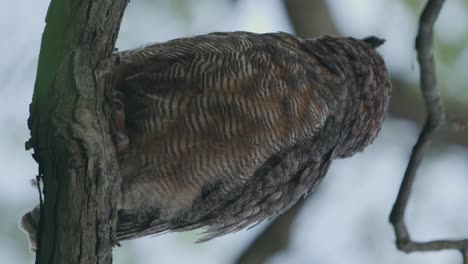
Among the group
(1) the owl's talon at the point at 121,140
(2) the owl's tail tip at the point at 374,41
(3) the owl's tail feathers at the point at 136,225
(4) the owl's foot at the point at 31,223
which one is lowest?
(3) the owl's tail feathers at the point at 136,225

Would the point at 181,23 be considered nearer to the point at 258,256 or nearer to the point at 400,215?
the point at 258,256

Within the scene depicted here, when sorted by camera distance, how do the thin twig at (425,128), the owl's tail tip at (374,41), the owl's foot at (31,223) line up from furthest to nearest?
the owl's tail tip at (374,41)
the owl's foot at (31,223)
the thin twig at (425,128)

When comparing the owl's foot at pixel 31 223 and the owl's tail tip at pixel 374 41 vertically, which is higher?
the owl's tail tip at pixel 374 41

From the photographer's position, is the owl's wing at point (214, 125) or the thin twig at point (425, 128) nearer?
the thin twig at point (425, 128)

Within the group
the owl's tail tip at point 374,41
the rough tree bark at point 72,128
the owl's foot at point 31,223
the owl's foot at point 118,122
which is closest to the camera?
the rough tree bark at point 72,128

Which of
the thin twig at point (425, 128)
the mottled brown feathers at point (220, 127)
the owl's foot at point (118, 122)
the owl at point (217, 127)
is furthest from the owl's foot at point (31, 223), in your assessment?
the thin twig at point (425, 128)

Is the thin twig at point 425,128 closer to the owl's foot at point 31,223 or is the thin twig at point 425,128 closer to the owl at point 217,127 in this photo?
the owl at point 217,127

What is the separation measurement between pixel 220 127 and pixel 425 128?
957 mm

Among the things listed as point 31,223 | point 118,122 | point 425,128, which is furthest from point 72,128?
point 425,128

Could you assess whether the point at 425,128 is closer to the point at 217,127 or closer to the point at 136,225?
the point at 217,127

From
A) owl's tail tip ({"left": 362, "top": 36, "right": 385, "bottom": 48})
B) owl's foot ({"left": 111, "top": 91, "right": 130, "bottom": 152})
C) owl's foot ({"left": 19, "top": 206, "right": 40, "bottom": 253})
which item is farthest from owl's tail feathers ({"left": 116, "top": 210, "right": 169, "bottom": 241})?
owl's tail tip ({"left": 362, "top": 36, "right": 385, "bottom": 48})

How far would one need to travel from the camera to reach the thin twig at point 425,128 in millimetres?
3113

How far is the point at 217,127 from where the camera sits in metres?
3.75

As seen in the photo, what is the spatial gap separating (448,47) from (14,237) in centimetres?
346
